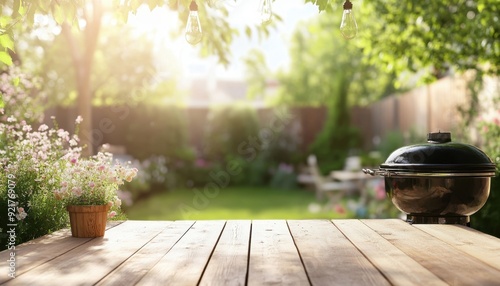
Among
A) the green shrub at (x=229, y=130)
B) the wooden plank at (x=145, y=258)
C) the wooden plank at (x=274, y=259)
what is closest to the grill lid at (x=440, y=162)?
the wooden plank at (x=274, y=259)

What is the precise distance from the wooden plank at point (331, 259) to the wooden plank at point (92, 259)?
0.81 m

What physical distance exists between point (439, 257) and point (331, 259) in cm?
48

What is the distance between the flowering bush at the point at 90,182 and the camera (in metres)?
3.37

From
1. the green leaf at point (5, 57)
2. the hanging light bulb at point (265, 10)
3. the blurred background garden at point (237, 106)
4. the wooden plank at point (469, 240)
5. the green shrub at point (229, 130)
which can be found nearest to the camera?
the wooden plank at point (469, 240)

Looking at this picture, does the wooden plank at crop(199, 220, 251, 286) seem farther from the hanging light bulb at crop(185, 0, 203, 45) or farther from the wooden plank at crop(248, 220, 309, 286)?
the hanging light bulb at crop(185, 0, 203, 45)

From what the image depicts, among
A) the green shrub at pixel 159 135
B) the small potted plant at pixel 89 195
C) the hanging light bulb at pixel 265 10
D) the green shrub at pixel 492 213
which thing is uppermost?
the hanging light bulb at pixel 265 10

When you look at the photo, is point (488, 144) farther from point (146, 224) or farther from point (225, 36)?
point (146, 224)

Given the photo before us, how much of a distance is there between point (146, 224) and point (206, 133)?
37.1 ft

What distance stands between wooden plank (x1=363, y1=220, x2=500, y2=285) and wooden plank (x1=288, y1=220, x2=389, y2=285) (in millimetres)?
243

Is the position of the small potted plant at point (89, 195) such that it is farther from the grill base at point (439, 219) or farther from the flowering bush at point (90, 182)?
the grill base at point (439, 219)

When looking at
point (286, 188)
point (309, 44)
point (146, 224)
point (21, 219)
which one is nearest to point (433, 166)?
point (146, 224)

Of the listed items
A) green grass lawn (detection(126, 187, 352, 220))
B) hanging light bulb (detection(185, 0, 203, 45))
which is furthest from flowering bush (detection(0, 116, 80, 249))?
green grass lawn (detection(126, 187, 352, 220))

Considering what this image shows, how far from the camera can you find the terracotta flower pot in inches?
130

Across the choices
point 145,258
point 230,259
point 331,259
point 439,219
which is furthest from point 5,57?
point 439,219
